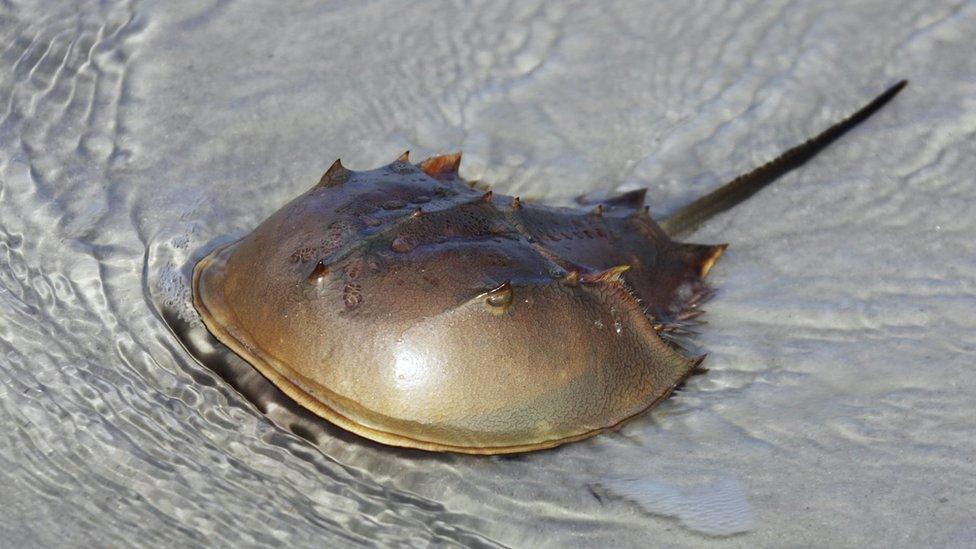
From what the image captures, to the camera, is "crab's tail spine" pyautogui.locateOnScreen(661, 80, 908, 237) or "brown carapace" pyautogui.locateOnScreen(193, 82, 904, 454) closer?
"brown carapace" pyautogui.locateOnScreen(193, 82, 904, 454)

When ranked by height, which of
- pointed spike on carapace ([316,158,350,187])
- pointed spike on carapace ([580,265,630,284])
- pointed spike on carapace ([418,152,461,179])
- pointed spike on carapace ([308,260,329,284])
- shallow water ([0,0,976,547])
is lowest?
shallow water ([0,0,976,547])

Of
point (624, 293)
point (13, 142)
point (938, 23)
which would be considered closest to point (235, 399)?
point (624, 293)

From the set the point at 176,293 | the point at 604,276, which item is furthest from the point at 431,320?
the point at 176,293

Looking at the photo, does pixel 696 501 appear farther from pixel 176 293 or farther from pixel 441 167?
pixel 176 293

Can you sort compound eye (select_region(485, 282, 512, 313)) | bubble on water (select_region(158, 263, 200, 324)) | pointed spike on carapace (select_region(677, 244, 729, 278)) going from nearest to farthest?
compound eye (select_region(485, 282, 512, 313))
bubble on water (select_region(158, 263, 200, 324))
pointed spike on carapace (select_region(677, 244, 729, 278))

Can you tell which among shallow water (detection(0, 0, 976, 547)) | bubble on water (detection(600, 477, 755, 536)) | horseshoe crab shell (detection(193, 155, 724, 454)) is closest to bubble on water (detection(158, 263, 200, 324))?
shallow water (detection(0, 0, 976, 547))

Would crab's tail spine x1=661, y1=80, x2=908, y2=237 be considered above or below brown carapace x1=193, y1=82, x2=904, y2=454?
below

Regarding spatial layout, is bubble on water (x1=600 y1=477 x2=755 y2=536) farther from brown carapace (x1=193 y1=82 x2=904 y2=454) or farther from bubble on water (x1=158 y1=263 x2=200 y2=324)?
Answer: bubble on water (x1=158 y1=263 x2=200 y2=324)
